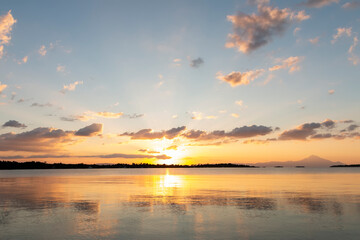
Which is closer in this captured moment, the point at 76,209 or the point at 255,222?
the point at 255,222

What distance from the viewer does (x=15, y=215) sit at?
27.2 meters

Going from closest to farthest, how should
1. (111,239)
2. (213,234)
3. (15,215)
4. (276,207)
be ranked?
1. (111,239)
2. (213,234)
3. (15,215)
4. (276,207)

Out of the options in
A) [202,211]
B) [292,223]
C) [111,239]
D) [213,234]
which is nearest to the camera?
[111,239]

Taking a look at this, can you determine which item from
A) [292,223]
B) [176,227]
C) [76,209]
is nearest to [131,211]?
[76,209]

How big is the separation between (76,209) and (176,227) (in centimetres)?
1288

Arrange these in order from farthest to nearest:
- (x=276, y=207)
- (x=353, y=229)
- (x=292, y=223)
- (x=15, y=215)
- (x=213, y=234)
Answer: (x=276, y=207) → (x=15, y=215) → (x=292, y=223) → (x=353, y=229) → (x=213, y=234)

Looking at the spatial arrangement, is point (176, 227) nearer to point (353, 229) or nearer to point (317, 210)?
point (353, 229)

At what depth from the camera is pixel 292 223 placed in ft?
79.0

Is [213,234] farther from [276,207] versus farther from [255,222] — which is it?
[276,207]

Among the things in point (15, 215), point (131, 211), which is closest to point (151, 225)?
point (131, 211)

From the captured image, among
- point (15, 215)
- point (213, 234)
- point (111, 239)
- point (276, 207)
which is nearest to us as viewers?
point (111, 239)

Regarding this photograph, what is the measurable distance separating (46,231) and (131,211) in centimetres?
969

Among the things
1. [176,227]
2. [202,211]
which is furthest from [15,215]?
[202,211]

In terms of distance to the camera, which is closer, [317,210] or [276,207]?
[317,210]
